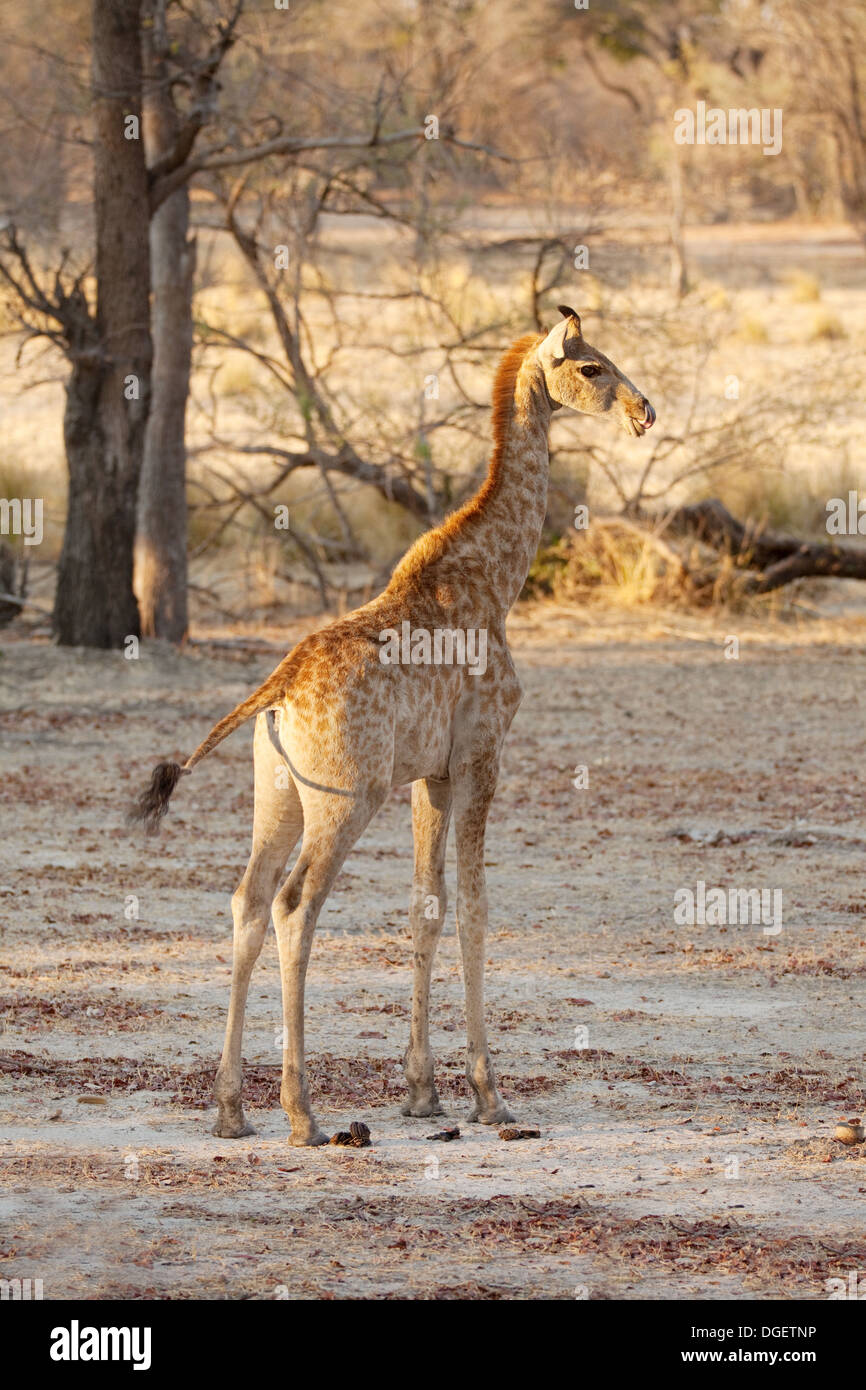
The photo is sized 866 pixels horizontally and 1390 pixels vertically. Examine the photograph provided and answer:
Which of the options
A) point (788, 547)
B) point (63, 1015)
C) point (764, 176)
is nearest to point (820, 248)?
point (764, 176)

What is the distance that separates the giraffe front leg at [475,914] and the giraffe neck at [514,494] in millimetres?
621

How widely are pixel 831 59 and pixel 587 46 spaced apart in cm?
1438

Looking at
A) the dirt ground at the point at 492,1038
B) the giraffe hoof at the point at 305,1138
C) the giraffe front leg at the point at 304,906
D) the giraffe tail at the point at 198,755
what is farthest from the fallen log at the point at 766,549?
the giraffe hoof at the point at 305,1138

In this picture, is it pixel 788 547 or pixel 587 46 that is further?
pixel 587 46

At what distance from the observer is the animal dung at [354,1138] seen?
211 inches

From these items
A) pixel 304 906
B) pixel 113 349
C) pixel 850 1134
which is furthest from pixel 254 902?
pixel 113 349

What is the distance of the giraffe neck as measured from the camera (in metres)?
5.95

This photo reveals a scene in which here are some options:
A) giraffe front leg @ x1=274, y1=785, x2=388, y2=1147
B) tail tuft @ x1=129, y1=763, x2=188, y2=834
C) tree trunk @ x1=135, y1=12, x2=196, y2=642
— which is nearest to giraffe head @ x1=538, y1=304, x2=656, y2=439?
giraffe front leg @ x1=274, y1=785, x2=388, y2=1147

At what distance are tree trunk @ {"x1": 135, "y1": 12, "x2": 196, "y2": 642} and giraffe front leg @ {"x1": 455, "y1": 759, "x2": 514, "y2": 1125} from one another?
1058cm

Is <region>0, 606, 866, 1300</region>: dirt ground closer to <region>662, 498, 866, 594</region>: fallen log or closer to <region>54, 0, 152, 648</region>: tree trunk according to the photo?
<region>54, 0, 152, 648</region>: tree trunk

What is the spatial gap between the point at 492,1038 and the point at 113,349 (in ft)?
30.3
